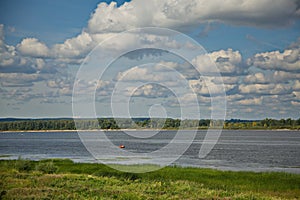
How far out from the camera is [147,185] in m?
29.5

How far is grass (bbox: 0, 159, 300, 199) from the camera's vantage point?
24.3 meters

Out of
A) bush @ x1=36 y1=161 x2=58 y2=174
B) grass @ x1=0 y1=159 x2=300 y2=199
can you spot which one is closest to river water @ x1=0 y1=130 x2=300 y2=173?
grass @ x1=0 y1=159 x2=300 y2=199

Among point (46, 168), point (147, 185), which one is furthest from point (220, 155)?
point (147, 185)

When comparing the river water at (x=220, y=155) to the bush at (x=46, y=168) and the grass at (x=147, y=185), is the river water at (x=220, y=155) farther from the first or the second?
the bush at (x=46, y=168)

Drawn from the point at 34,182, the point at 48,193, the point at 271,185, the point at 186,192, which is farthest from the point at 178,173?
the point at 48,193

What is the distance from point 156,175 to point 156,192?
1145 centimetres

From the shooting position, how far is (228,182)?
35.2m

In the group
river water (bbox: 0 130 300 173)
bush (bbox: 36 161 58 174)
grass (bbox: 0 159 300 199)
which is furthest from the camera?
river water (bbox: 0 130 300 173)

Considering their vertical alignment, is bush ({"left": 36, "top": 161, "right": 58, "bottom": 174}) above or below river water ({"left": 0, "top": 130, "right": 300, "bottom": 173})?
above

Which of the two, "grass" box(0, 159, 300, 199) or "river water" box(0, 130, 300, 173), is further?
"river water" box(0, 130, 300, 173)

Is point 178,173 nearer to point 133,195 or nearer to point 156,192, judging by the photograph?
point 156,192

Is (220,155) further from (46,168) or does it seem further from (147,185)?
(147,185)

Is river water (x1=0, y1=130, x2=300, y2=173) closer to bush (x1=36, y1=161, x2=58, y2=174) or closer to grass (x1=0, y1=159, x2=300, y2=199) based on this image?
grass (x1=0, y1=159, x2=300, y2=199)

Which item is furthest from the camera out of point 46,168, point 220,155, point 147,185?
point 220,155
